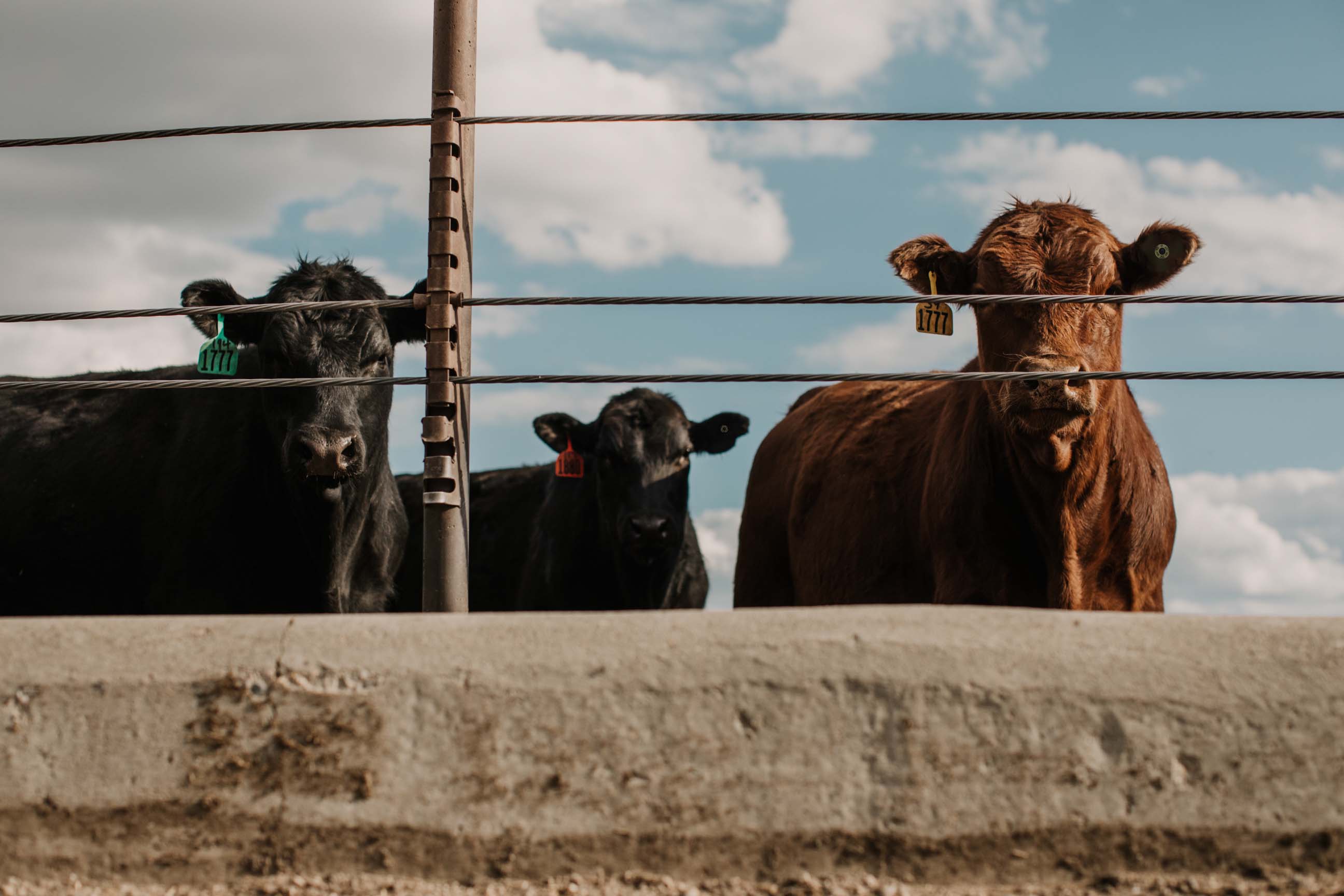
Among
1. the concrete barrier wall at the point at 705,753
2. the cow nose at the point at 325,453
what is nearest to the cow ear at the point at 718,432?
the cow nose at the point at 325,453

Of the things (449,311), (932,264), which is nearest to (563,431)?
(932,264)

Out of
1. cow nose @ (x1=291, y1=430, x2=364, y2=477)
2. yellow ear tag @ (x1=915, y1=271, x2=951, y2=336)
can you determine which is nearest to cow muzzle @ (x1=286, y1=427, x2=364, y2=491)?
cow nose @ (x1=291, y1=430, x2=364, y2=477)

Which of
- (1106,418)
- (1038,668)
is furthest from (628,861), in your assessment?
(1106,418)

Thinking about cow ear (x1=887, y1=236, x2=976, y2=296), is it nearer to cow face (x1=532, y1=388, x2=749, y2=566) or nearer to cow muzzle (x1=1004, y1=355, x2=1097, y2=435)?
cow muzzle (x1=1004, y1=355, x2=1097, y2=435)

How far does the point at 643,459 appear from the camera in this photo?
9039 mm

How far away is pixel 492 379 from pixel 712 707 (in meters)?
1.48

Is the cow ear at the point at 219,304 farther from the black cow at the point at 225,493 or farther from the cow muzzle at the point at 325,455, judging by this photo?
the cow muzzle at the point at 325,455

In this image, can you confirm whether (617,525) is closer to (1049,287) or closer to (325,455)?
(325,455)

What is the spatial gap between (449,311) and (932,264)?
8.46ft

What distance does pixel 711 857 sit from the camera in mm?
2584

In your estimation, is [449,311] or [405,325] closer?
[449,311]

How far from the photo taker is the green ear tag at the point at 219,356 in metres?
5.37

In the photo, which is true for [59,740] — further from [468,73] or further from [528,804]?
[468,73]

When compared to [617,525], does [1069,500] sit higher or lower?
lower
